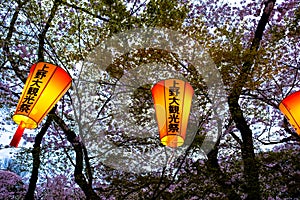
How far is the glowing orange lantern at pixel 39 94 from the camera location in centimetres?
292

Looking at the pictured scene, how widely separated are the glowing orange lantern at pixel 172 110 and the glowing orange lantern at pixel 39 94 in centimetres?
104

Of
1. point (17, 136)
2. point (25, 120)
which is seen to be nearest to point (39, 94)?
point (25, 120)

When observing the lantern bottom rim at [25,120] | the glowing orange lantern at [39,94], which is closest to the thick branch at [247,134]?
the glowing orange lantern at [39,94]

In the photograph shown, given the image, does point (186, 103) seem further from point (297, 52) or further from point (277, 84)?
point (297, 52)

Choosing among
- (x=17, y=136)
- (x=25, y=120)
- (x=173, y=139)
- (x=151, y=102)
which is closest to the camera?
(x=17, y=136)

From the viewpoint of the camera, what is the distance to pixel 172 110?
338cm

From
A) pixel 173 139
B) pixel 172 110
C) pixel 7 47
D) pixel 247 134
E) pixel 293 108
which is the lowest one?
pixel 173 139

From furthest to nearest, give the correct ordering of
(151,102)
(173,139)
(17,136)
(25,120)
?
(151,102)
(173,139)
(25,120)
(17,136)

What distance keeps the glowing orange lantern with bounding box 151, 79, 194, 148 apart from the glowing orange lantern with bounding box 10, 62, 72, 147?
1.04 metres

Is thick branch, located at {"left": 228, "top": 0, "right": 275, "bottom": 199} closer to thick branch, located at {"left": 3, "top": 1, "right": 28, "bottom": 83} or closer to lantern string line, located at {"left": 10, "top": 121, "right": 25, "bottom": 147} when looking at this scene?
lantern string line, located at {"left": 10, "top": 121, "right": 25, "bottom": 147}

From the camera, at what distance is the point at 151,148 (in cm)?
482

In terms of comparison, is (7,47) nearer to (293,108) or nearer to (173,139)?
(173,139)

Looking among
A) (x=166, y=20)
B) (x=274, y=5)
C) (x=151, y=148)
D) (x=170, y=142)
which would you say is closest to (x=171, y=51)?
(x=166, y=20)

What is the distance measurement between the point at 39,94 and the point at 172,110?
1407 mm
